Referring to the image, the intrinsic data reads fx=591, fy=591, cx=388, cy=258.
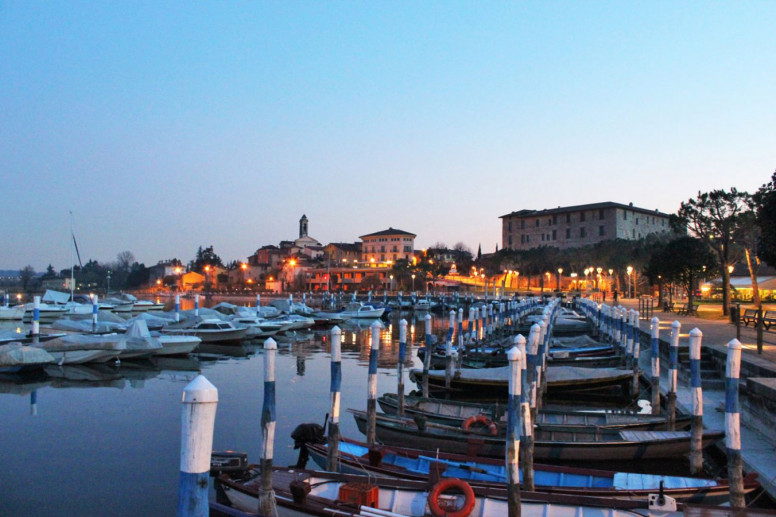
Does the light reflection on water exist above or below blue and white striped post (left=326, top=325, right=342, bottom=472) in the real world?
below

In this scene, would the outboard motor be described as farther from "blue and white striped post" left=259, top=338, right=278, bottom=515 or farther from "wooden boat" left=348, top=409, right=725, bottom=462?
"blue and white striped post" left=259, top=338, right=278, bottom=515

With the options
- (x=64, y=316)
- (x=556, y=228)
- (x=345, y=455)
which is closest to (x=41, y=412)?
(x=345, y=455)

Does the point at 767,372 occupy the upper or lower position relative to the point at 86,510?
upper

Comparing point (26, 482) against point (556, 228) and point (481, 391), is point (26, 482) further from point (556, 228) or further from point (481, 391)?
point (556, 228)

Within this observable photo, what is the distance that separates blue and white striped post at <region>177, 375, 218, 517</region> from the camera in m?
4.51

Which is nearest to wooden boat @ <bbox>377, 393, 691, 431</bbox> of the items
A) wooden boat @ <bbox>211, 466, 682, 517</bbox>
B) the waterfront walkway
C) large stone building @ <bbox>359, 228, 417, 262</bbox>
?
the waterfront walkway

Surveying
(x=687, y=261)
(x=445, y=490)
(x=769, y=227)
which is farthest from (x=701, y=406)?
(x=687, y=261)

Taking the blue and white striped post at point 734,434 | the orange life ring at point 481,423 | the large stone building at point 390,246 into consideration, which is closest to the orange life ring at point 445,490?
the blue and white striped post at point 734,434

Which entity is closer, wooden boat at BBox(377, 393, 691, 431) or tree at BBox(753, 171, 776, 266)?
wooden boat at BBox(377, 393, 691, 431)

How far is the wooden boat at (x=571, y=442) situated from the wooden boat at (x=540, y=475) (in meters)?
2.47

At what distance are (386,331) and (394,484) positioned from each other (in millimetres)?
53235

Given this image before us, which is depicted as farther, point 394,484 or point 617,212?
point 617,212

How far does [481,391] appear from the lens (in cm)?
2511

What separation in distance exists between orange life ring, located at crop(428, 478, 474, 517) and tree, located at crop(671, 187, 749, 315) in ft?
123
